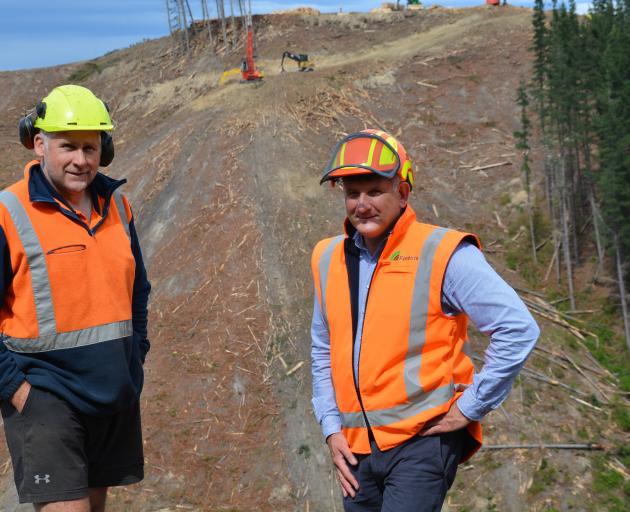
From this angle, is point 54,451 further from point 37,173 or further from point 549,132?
point 549,132

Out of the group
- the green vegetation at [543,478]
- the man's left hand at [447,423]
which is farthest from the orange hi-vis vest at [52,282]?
the green vegetation at [543,478]

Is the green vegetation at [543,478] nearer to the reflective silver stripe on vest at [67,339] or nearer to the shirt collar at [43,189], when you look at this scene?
the reflective silver stripe on vest at [67,339]

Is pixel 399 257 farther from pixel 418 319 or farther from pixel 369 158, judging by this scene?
pixel 369 158

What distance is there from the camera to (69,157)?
3635 mm

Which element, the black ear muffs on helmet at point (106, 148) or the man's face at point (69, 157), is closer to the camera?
the man's face at point (69, 157)

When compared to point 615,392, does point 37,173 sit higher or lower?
higher

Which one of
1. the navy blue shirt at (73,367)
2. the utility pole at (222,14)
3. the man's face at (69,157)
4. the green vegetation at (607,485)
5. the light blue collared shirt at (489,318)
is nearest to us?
the light blue collared shirt at (489,318)

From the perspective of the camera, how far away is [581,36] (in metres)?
23.5

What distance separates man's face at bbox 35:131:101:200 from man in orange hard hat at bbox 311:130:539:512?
136 cm

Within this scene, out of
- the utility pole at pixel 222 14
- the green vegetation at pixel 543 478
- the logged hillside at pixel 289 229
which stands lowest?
the green vegetation at pixel 543 478

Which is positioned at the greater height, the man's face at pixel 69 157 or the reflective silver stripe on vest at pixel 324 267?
the man's face at pixel 69 157

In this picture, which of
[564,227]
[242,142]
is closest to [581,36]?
[564,227]

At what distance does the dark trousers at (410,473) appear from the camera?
126 inches

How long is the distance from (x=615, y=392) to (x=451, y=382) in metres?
13.2
